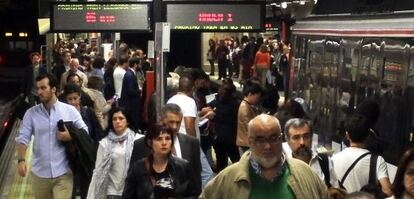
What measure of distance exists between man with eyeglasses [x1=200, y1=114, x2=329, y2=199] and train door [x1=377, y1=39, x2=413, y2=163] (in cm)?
390

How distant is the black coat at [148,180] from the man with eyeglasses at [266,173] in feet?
5.62

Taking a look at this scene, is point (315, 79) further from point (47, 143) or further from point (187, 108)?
point (47, 143)

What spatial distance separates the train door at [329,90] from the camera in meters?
11.9

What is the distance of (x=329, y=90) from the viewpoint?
12.2m

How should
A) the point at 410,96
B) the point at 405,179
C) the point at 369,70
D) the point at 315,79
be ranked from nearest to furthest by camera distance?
the point at 405,179 < the point at 410,96 < the point at 369,70 < the point at 315,79

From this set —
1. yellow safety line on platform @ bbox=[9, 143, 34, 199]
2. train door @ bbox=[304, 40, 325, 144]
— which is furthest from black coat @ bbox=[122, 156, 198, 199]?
train door @ bbox=[304, 40, 325, 144]

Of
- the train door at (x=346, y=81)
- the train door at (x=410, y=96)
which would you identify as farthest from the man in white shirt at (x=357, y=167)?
the train door at (x=346, y=81)

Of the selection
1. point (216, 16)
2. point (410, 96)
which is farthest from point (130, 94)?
point (410, 96)

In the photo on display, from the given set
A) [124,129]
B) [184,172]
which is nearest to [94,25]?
[124,129]

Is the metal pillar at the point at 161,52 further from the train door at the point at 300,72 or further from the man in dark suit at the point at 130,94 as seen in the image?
the man in dark suit at the point at 130,94

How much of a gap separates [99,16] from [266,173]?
8533 mm

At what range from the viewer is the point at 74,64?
16.7 metres

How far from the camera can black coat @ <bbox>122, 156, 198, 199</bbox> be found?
6227 mm

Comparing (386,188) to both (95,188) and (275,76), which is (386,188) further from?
(275,76)
